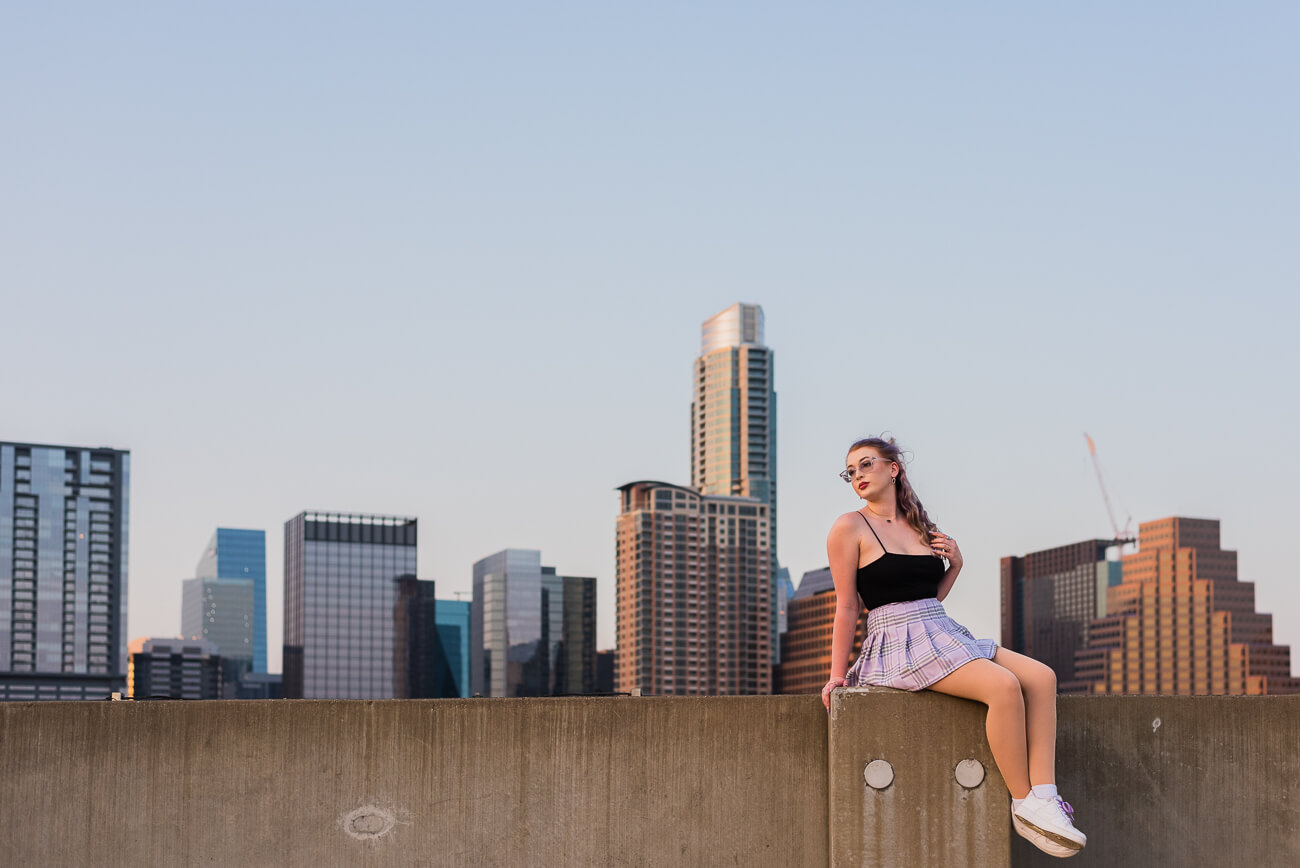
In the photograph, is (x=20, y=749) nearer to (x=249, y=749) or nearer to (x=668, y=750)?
(x=249, y=749)

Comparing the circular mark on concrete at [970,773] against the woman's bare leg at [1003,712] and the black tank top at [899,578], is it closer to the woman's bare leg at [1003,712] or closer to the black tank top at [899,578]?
the woman's bare leg at [1003,712]

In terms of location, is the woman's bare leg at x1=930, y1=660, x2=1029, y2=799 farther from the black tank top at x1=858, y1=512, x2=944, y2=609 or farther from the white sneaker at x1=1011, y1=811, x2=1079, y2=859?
the black tank top at x1=858, y1=512, x2=944, y2=609

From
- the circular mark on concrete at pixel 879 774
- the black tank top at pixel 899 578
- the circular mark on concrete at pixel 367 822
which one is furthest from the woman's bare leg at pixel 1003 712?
the circular mark on concrete at pixel 367 822

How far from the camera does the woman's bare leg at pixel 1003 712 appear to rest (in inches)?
232

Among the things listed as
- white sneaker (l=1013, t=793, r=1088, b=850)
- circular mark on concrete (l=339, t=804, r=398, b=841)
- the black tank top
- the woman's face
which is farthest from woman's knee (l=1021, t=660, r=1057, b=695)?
circular mark on concrete (l=339, t=804, r=398, b=841)

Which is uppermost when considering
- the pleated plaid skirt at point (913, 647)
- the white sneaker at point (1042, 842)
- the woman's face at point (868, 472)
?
the woman's face at point (868, 472)

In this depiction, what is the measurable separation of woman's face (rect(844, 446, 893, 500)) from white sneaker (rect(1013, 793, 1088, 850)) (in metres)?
1.47

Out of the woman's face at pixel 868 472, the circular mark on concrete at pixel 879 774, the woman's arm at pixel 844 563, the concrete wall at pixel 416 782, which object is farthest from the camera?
the woman's face at pixel 868 472

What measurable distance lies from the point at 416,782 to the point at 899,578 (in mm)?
2153

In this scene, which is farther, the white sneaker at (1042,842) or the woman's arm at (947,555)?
the woman's arm at (947,555)

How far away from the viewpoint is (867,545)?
6492 mm

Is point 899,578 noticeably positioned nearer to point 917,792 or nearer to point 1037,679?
point 1037,679

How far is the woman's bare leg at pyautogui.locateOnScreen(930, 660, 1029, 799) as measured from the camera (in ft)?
19.3

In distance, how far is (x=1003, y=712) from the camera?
5.89 metres
